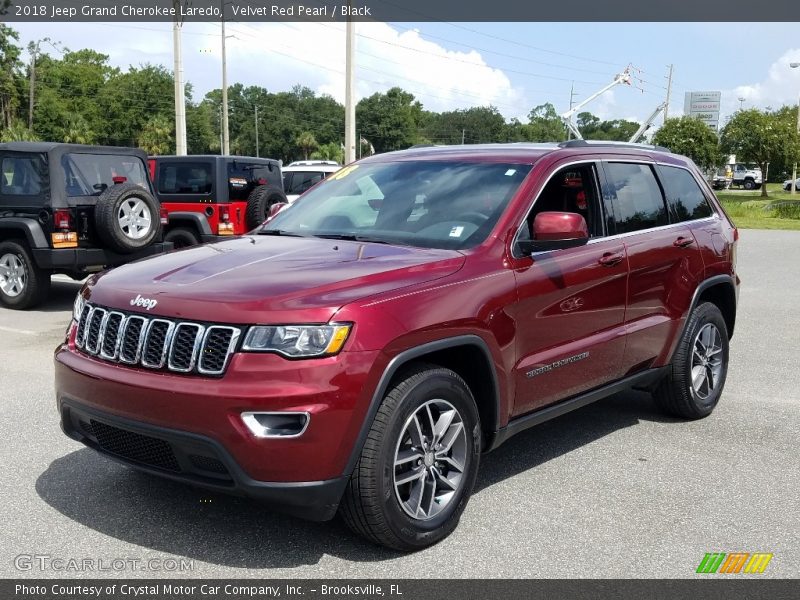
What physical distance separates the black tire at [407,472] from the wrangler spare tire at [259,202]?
395 inches

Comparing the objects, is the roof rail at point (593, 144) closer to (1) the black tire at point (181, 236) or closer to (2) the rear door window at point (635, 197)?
(2) the rear door window at point (635, 197)

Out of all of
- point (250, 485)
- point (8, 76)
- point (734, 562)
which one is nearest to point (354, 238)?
point (250, 485)

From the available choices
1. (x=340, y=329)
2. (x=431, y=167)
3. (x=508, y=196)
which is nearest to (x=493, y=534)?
(x=340, y=329)

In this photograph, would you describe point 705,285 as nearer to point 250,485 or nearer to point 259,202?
point 250,485

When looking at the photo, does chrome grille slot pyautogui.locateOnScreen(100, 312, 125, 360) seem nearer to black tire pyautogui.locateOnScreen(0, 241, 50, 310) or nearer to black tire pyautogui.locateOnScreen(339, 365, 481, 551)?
black tire pyautogui.locateOnScreen(339, 365, 481, 551)

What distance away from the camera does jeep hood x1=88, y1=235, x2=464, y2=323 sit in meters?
3.30

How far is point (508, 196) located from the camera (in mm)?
4371

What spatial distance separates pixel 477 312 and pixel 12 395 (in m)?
4.06

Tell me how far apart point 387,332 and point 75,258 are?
772cm

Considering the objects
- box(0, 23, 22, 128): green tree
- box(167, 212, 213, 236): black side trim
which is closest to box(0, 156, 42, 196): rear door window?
box(167, 212, 213, 236): black side trim

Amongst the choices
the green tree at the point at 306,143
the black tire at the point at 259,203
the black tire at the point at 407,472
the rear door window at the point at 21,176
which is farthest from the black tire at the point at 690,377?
the green tree at the point at 306,143

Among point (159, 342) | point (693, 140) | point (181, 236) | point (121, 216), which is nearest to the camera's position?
point (159, 342)

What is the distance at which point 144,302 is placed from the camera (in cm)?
352

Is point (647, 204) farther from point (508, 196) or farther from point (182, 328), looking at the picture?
point (182, 328)
